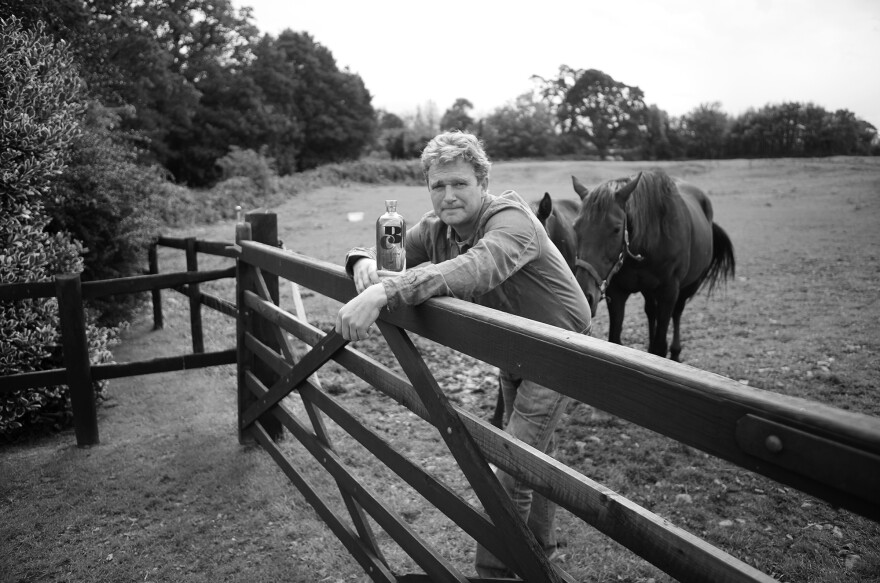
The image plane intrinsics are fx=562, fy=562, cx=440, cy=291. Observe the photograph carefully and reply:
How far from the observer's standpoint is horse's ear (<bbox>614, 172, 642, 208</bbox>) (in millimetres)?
5035

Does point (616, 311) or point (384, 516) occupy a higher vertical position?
point (616, 311)

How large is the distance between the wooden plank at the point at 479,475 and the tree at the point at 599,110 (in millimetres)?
54430

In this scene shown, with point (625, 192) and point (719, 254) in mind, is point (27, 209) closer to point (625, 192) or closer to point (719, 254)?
point (625, 192)

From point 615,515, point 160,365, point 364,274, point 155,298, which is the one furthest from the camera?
point 155,298

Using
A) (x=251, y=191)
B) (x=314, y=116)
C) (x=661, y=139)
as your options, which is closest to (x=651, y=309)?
(x=251, y=191)

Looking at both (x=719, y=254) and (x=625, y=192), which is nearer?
(x=625, y=192)

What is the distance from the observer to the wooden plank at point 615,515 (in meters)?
1.29

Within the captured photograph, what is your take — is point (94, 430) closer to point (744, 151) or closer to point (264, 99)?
point (264, 99)

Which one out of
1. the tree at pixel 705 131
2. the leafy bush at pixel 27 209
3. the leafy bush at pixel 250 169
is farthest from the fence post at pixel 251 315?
the tree at pixel 705 131

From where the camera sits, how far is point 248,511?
4.07m

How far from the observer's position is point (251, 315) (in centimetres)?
472

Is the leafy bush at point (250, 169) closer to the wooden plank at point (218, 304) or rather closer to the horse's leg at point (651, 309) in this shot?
the wooden plank at point (218, 304)

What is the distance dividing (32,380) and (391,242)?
3920 millimetres

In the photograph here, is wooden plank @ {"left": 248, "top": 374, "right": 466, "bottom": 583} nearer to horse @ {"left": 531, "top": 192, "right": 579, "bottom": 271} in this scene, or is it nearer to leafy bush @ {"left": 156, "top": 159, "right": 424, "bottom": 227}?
horse @ {"left": 531, "top": 192, "right": 579, "bottom": 271}
